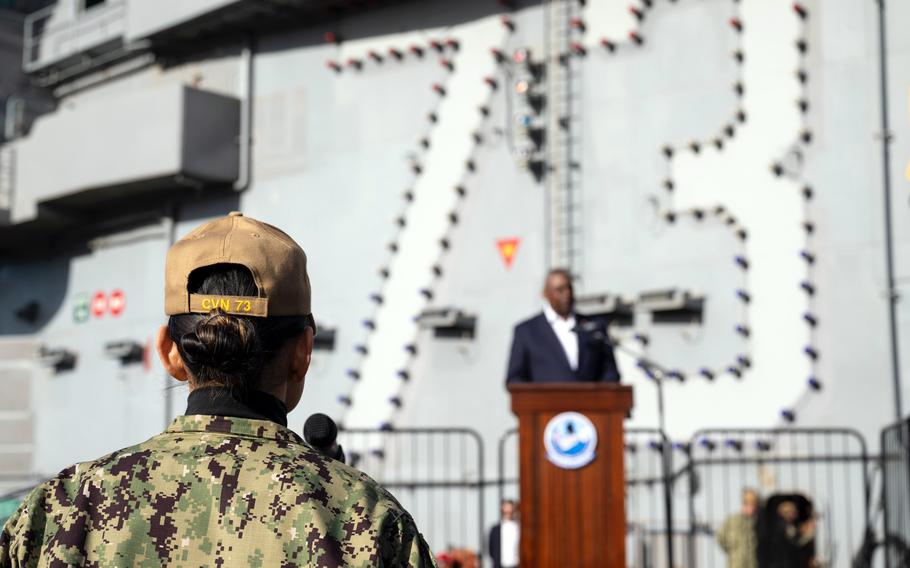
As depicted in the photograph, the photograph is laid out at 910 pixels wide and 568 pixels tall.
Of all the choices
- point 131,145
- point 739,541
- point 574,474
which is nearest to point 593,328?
point 574,474

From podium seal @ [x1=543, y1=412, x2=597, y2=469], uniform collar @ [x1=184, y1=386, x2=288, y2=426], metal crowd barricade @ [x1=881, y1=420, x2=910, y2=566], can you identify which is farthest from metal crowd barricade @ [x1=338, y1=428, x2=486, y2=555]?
uniform collar @ [x1=184, y1=386, x2=288, y2=426]

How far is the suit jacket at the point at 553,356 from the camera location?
26.3 feet

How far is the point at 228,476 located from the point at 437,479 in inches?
461

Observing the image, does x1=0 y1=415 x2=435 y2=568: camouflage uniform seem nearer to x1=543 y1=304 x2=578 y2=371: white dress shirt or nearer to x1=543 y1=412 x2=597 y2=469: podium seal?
x1=543 y1=412 x2=597 y2=469: podium seal

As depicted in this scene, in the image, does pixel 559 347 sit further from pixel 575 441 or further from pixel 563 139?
pixel 563 139

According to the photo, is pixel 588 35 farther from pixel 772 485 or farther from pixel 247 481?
pixel 247 481

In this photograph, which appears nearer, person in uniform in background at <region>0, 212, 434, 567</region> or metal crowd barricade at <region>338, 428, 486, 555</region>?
person in uniform in background at <region>0, 212, 434, 567</region>

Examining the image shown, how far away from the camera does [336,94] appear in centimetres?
1582

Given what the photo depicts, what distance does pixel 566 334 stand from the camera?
8.11 m

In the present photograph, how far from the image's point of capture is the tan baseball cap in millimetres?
1894

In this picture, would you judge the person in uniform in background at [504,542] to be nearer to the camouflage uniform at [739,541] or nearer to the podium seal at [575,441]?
the camouflage uniform at [739,541]

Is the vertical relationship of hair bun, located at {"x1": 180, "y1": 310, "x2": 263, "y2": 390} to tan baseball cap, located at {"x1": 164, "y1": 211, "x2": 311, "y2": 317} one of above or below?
below

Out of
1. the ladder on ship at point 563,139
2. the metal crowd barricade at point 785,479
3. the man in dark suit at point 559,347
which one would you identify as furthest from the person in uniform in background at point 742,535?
the man in dark suit at point 559,347

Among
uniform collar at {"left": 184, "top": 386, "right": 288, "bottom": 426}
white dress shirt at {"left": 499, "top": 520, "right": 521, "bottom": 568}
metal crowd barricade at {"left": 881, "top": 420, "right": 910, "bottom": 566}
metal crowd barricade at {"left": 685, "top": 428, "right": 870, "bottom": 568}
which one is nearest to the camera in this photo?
uniform collar at {"left": 184, "top": 386, "right": 288, "bottom": 426}
